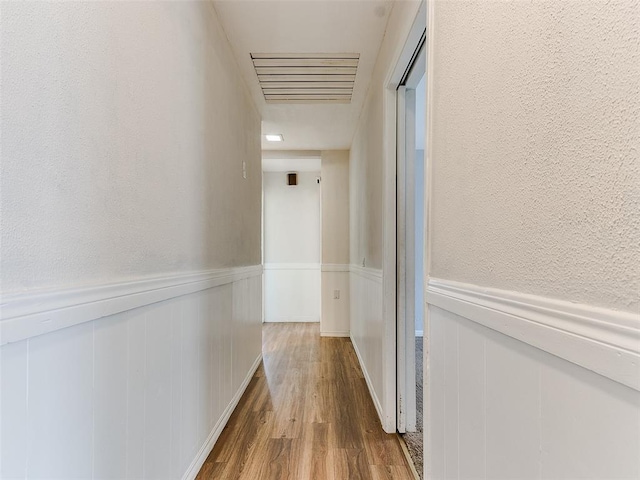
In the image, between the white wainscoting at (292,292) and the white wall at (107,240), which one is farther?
the white wainscoting at (292,292)

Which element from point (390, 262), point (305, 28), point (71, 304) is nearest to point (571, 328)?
point (71, 304)

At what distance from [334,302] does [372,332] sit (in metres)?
1.89

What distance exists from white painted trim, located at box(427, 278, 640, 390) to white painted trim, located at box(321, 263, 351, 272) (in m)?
3.51

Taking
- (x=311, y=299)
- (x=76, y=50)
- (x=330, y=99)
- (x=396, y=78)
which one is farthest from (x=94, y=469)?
(x=311, y=299)

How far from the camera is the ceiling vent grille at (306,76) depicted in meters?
2.23

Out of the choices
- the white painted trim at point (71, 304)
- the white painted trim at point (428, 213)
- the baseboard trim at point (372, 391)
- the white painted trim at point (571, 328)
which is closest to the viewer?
the white painted trim at point (571, 328)

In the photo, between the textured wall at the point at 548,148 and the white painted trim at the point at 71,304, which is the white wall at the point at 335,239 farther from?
the textured wall at the point at 548,148

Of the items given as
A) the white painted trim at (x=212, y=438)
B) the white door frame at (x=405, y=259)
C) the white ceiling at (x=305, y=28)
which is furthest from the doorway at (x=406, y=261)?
the white painted trim at (x=212, y=438)

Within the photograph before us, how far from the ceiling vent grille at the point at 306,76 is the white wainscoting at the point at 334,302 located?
206 centimetres

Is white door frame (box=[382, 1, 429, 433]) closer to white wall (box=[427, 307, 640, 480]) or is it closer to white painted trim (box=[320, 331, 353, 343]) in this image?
white wall (box=[427, 307, 640, 480])

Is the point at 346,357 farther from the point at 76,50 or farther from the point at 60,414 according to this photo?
the point at 76,50

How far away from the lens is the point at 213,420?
1.79 m

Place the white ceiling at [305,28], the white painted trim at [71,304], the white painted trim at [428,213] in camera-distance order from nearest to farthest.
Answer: the white painted trim at [71,304], the white painted trim at [428,213], the white ceiling at [305,28]

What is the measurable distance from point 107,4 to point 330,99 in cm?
209
